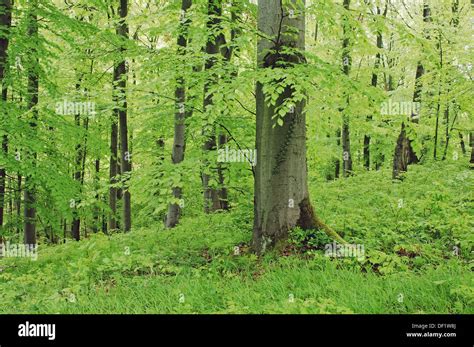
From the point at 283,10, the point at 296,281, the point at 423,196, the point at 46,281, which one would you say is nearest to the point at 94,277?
the point at 46,281

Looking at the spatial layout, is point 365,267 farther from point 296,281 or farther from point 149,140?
point 149,140

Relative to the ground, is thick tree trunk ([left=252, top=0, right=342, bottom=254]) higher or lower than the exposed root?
higher

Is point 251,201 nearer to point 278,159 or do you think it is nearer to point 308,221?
point 308,221

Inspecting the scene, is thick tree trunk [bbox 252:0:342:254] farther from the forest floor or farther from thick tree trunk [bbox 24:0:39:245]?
thick tree trunk [bbox 24:0:39:245]

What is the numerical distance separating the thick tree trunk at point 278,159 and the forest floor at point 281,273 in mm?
299

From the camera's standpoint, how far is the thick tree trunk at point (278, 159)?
5984 mm

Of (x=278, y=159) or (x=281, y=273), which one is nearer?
(x=281, y=273)

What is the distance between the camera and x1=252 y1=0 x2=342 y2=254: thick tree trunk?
5984 mm

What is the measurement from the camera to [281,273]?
5.19 m

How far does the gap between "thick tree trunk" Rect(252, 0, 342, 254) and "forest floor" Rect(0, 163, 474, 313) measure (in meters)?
0.30

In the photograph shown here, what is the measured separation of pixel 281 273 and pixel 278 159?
6.02ft

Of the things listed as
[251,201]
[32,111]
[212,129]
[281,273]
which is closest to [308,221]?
[281,273]

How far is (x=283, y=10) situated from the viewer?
19.1 ft

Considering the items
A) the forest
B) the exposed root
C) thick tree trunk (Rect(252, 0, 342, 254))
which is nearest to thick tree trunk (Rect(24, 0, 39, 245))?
the forest
